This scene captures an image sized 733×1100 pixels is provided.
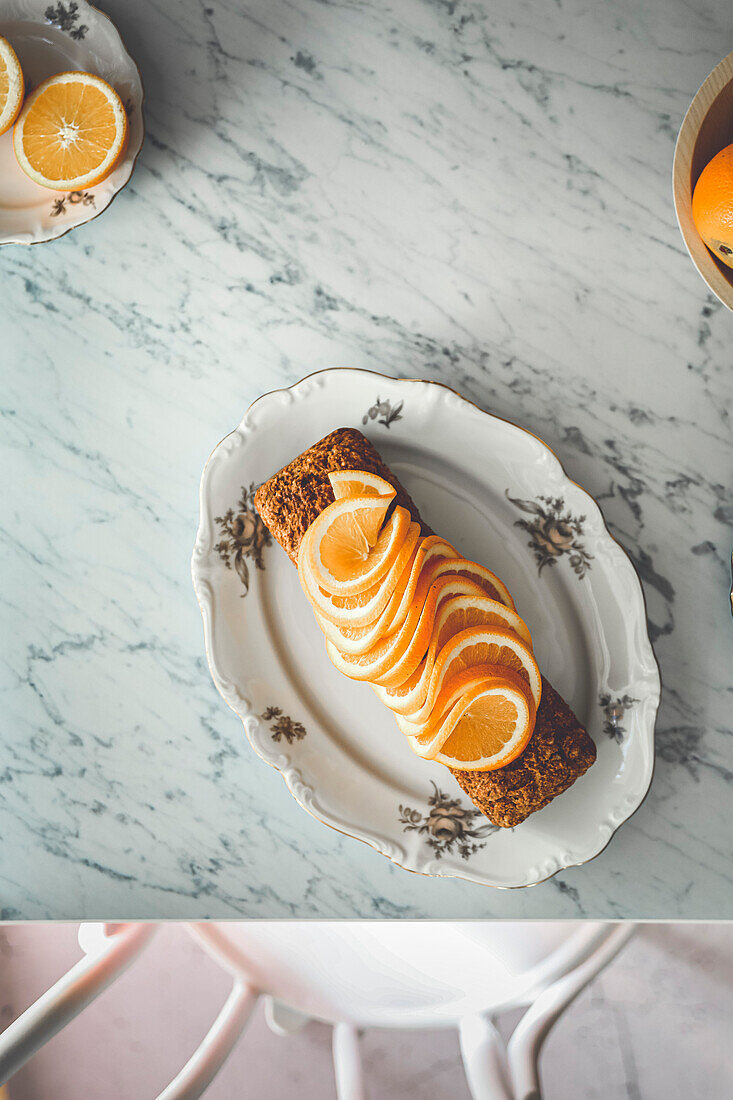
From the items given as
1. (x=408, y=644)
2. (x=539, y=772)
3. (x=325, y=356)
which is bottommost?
(x=539, y=772)

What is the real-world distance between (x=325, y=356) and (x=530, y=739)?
65 centimetres

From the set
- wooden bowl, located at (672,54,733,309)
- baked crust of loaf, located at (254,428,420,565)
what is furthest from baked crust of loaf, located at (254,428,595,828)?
wooden bowl, located at (672,54,733,309)

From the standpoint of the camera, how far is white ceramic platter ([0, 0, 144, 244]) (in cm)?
121

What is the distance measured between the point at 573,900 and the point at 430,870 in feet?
0.78

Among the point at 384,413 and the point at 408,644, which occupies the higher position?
the point at 384,413

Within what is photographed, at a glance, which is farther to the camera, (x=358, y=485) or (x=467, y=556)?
(x=467, y=556)

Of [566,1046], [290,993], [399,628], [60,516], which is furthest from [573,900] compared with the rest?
[60,516]

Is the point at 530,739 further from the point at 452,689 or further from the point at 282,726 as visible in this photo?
the point at 282,726

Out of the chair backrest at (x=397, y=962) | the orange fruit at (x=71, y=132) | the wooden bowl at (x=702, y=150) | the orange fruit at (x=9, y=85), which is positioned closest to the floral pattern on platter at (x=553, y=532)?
the wooden bowl at (x=702, y=150)

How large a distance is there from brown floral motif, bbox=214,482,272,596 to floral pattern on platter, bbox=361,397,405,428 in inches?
8.0

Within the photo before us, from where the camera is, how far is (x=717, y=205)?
0.96 meters

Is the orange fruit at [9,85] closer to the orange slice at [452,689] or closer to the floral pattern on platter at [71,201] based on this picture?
the floral pattern on platter at [71,201]

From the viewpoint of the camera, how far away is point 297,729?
1.19 metres

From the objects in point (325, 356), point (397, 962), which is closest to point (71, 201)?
point (325, 356)
